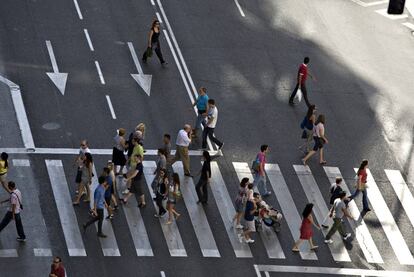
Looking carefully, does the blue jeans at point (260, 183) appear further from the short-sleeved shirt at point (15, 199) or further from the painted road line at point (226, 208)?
the short-sleeved shirt at point (15, 199)

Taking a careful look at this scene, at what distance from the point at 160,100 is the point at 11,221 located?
8086mm

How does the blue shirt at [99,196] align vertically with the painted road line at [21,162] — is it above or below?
below

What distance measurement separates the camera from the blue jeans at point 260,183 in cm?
3375

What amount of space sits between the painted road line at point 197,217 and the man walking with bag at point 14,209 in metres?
4.94

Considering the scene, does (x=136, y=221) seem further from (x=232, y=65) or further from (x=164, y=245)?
(x=232, y=65)

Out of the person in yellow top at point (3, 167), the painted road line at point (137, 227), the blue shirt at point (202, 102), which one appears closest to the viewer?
the painted road line at point (137, 227)

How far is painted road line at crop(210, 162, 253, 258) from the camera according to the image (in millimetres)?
31828

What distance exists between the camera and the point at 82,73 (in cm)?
3872

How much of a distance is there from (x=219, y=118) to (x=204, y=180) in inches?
191

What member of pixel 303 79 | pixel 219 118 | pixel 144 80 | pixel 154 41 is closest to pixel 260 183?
pixel 219 118

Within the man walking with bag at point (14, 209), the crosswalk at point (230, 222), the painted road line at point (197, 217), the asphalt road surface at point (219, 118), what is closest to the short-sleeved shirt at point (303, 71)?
the asphalt road surface at point (219, 118)

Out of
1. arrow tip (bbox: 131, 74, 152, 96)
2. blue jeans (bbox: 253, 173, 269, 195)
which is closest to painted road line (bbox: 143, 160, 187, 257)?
blue jeans (bbox: 253, 173, 269, 195)

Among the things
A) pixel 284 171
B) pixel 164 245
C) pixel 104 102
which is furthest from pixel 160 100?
pixel 164 245

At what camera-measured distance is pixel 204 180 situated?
32.9m
